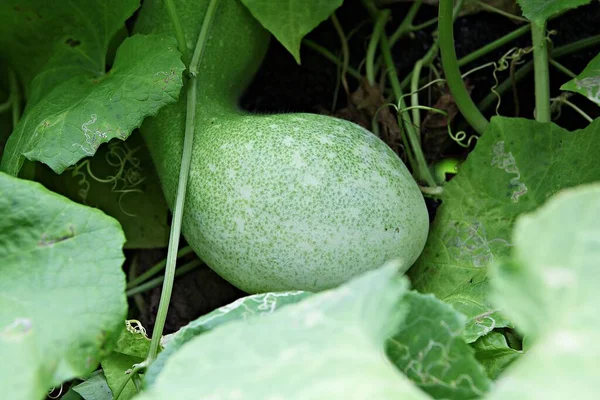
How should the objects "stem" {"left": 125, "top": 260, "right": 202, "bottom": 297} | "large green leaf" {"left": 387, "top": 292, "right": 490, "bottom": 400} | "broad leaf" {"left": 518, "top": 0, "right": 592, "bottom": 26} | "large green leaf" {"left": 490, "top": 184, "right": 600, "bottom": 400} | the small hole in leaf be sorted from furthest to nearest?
1. "stem" {"left": 125, "top": 260, "right": 202, "bottom": 297}
2. the small hole in leaf
3. "broad leaf" {"left": 518, "top": 0, "right": 592, "bottom": 26}
4. "large green leaf" {"left": 387, "top": 292, "right": 490, "bottom": 400}
5. "large green leaf" {"left": 490, "top": 184, "right": 600, "bottom": 400}

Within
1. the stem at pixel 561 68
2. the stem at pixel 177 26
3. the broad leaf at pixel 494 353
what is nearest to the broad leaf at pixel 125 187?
the stem at pixel 177 26

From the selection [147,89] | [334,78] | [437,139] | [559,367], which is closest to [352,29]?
[334,78]

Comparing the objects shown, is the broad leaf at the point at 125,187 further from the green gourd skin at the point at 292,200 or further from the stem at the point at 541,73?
the stem at the point at 541,73

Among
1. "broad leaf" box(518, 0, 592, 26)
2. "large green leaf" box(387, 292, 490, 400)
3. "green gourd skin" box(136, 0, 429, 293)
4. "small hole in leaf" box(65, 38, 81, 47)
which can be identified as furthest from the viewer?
"small hole in leaf" box(65, 38, 81, 47)

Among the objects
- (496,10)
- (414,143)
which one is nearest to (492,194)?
(414,143)

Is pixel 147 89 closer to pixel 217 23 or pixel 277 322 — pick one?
pixel 217 23

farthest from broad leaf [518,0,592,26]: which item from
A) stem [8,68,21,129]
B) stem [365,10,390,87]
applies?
stem [8,68,21,129]

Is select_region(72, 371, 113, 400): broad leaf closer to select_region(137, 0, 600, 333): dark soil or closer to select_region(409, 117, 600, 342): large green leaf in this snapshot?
select_region(137, 0, 600, 333): dark soil
